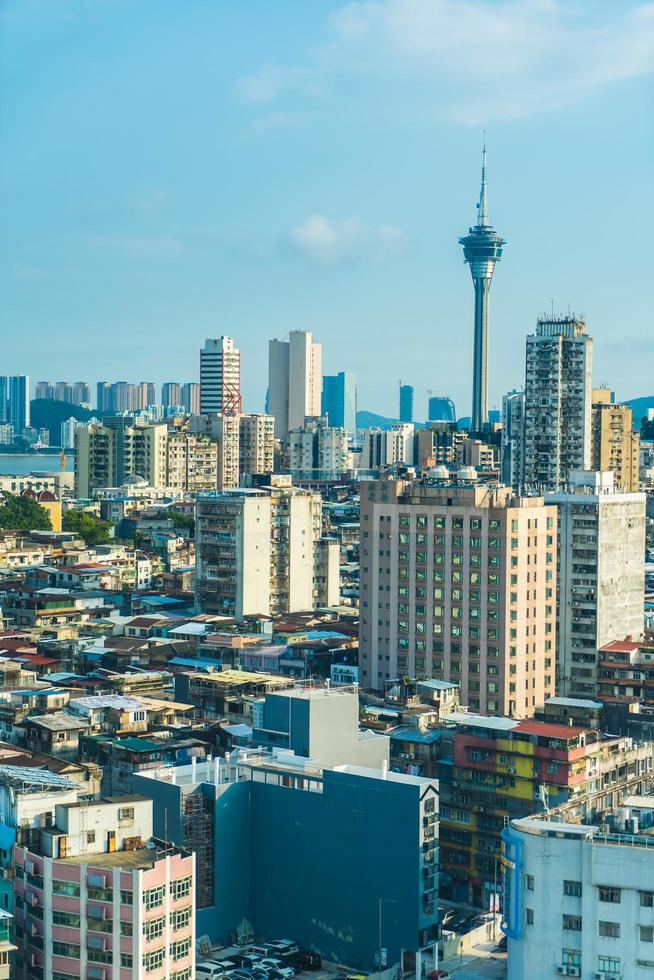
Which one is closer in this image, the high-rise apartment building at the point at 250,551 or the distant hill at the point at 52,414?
the high-rise apartment building at the point at 250,551

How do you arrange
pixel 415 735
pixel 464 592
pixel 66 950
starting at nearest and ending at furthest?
pixel 66 950 < pixel 415 735 < pixel 464 592

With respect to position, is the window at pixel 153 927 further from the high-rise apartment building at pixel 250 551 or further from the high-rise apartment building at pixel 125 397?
the high-rise apartment building at pixel 125 397

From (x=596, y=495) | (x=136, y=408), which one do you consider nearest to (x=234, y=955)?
(x=596, y=495)

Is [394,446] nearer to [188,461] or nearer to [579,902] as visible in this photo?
[188,461]

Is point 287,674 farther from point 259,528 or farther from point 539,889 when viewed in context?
point 539,889

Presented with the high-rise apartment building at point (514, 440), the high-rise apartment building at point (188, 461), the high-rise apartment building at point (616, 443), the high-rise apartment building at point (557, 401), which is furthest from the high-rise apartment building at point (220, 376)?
the high-rise apartment building at point (557, 401)

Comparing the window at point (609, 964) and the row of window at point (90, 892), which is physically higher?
the row of window at point (90, 892)

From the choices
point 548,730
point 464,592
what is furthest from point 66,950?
point 464,592
